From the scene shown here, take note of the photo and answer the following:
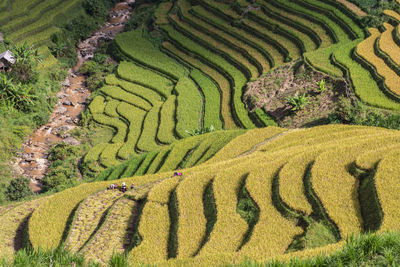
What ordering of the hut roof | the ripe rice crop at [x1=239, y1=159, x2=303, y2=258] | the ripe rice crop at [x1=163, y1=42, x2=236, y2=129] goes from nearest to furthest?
the ripe rice crop at [x1=239, y1=159, x2=303, y2=258]
the ripe rice crop at [x1=163, y1=42, x2=236, y2=129]
the hut roof

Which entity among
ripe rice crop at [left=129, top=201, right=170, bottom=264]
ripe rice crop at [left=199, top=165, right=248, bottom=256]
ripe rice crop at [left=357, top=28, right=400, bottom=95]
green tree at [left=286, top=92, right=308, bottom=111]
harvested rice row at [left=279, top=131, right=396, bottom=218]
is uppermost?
ripe rice crop at [left=357, top=28, right=400, bottom=95]

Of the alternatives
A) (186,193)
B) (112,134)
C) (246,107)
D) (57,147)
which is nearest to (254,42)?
(246,107)

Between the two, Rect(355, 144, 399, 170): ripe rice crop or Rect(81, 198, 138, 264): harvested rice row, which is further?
Rect(355, 144, 399, 170): ripe rice crop

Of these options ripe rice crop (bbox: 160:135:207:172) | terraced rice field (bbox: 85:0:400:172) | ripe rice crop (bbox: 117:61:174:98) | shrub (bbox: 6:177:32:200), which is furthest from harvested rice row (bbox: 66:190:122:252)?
ripe rice crop (bbox: 117:61:174:98)

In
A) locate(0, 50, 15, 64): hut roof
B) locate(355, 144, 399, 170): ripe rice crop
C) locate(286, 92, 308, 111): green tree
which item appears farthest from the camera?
locate(0, 50, 15, 64): hut roof

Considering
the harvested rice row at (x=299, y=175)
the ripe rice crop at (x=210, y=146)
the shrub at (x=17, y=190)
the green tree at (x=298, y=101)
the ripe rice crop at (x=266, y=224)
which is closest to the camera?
the ripe rice crop at (x=266, y=224)

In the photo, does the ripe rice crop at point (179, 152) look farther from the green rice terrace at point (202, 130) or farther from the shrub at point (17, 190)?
the shrub at point (17, 190)

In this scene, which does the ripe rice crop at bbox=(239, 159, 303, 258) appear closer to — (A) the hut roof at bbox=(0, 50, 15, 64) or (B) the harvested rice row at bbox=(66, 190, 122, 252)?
(B) the harvested rice row at bbox=(66, 190, 122, 252)

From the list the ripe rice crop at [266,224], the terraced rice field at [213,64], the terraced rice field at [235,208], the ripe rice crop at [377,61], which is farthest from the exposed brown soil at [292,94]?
the ripe rice crop at [266,224]
